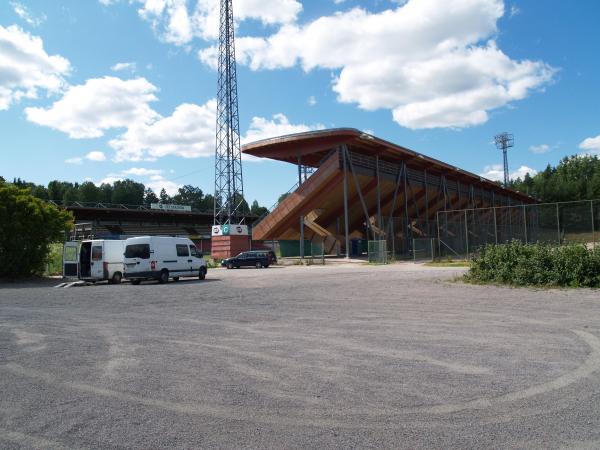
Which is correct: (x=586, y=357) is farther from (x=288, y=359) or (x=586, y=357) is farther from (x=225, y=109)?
(x=225, y=109)

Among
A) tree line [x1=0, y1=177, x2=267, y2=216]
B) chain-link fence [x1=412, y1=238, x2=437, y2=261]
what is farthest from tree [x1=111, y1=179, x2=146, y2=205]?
chain-link fence [x1=412, y1=238, x2=437, y2=261]

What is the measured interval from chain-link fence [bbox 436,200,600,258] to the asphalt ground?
1743 cm

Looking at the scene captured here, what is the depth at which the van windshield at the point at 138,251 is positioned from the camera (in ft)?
70.9

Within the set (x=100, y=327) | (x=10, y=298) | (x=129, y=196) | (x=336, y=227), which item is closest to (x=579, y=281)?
(x=100, y=327)

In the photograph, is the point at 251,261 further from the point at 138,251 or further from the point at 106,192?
the point at 106,192

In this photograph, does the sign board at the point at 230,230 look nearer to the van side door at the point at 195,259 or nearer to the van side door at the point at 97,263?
the van side door at the point at 195,259

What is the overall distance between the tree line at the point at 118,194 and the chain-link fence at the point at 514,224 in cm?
7294

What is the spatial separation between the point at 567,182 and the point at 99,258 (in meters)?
102

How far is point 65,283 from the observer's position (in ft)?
75.7

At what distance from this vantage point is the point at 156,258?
21.9m

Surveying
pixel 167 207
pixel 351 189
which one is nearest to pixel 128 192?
pixel 167 207

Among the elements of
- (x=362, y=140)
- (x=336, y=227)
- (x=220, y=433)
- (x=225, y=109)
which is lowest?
(x=220, y=433)

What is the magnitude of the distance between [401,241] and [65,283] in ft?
102

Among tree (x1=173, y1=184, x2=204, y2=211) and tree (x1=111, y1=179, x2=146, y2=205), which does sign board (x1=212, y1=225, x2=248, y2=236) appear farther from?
tree (x1=173, y1=184, x2=204, y2=211)
